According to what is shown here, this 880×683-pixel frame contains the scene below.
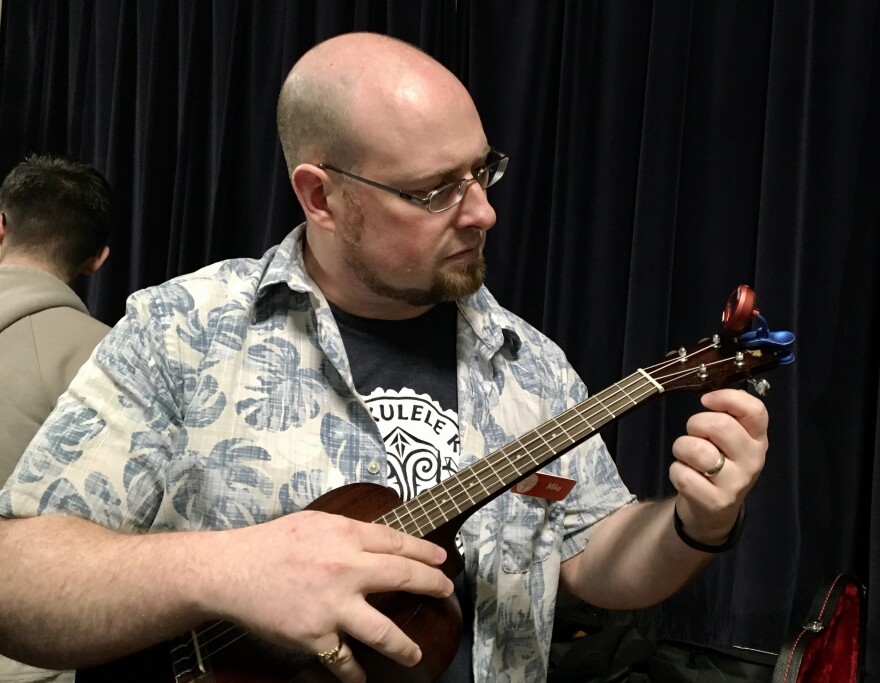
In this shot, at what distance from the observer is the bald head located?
45.9 inches

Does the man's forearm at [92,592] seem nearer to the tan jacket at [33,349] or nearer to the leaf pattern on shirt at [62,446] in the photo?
the leaf pattern on shirt at [62,446]

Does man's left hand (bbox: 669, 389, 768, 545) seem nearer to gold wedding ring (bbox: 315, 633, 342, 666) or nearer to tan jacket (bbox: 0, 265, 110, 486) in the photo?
gold wedding ring (bbox: 315, 633, 342, 666)

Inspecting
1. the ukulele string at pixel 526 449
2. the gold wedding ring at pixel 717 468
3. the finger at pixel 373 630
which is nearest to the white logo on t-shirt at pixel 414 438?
the ukulele string at pixel 526 449

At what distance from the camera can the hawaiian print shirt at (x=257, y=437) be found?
1.02 meters

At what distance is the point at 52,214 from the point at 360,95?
1076mm

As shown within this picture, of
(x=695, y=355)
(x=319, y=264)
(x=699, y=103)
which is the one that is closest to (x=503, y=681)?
(x=695, y=355)

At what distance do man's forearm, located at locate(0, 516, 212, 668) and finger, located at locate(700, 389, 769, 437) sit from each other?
63cm

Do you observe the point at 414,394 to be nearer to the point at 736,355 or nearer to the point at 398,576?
the point at 398,576

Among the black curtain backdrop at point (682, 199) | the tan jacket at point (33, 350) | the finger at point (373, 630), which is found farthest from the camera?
the tan jacket at point (33, 350)

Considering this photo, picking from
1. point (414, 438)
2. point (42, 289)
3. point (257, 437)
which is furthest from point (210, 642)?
point (42, 289)

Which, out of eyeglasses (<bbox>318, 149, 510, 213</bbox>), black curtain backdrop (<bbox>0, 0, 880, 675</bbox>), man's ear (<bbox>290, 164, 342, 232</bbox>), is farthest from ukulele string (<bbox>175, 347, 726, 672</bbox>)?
black curtain backdrop (<bbox>0, 0, 880, 675</bbox>)

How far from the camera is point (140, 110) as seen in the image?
2.40 meters

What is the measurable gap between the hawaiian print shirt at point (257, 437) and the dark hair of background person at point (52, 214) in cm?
88

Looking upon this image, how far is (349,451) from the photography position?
109cm
